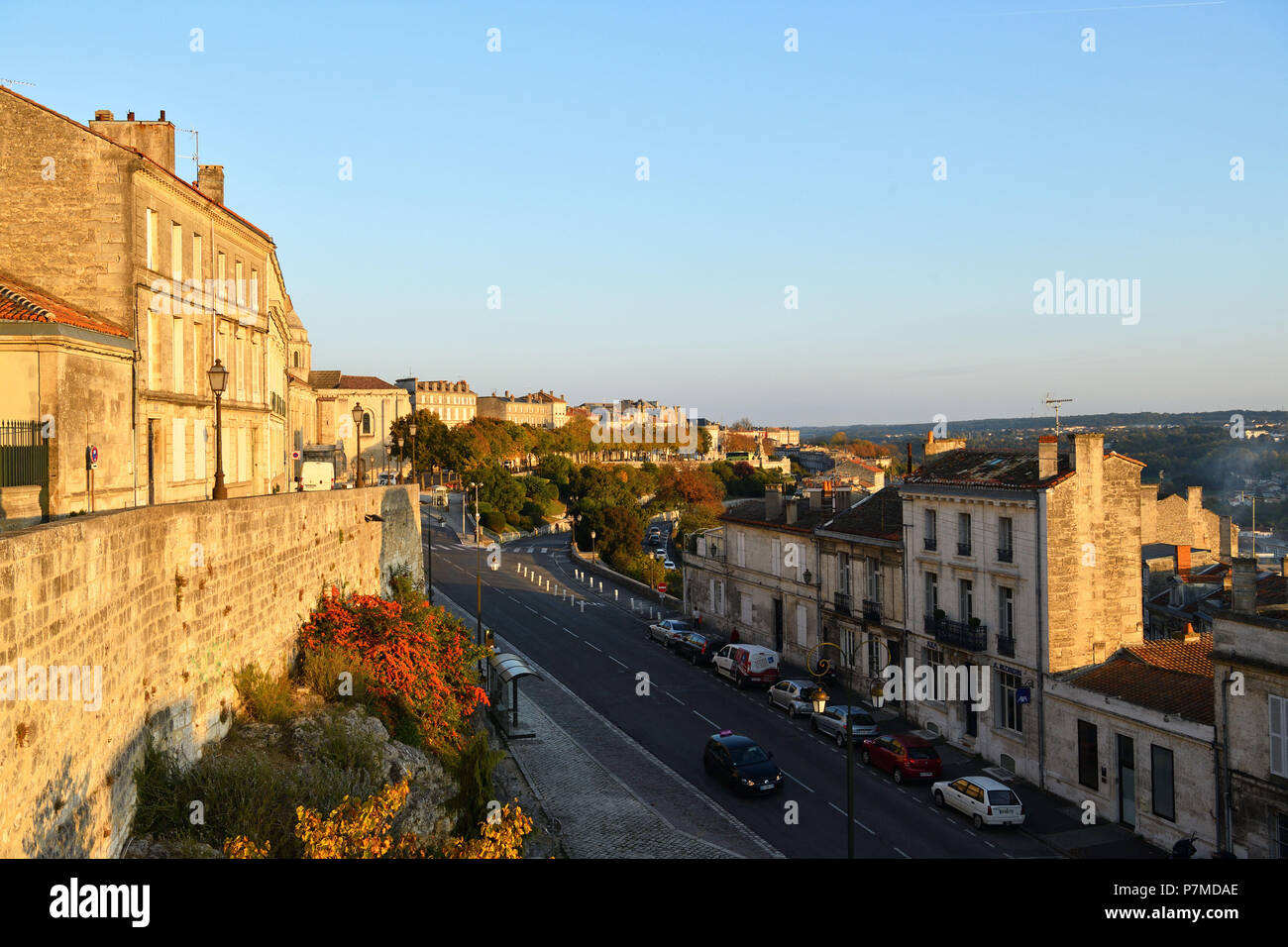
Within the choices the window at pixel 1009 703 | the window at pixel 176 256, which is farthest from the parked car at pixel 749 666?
the window at pixel 176 256

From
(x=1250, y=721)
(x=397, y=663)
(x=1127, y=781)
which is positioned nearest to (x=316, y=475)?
(x=397, y=663)

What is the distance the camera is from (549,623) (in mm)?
47656

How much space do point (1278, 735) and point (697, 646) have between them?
24034 mm

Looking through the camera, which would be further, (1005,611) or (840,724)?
(840,724)

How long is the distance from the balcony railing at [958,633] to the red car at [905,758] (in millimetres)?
3620

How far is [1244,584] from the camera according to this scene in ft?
65.8

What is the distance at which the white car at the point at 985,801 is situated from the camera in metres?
22.4

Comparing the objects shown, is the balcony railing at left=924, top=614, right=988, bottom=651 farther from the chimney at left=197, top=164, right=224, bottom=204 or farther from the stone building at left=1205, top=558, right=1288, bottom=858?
the chimney at left=197, top=164, right=224, bottom=204

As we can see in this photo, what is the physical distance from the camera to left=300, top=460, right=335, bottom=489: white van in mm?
39375

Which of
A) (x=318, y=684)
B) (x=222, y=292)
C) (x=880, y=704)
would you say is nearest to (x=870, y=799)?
(x=880, y=704)

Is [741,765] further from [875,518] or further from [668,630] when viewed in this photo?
[668,630]

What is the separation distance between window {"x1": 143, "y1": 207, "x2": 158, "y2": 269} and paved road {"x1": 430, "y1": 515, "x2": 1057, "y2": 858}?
17.9 m

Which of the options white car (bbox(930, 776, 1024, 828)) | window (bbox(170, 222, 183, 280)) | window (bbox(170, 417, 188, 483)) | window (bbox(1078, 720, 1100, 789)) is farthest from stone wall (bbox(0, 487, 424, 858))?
window (bbox(1078, 720, 1100, 789))

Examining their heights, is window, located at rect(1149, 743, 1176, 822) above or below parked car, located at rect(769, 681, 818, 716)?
above
